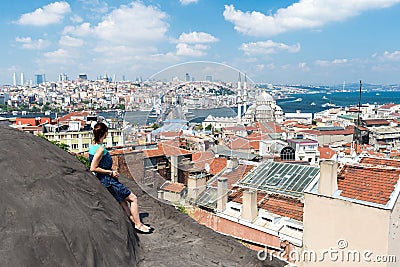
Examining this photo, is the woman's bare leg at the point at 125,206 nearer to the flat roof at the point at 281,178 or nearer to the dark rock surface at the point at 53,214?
the dark rock surface at the point at 53,214

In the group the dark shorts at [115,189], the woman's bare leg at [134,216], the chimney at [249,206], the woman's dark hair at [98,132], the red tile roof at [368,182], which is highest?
the woman's dark hair at [98,132]

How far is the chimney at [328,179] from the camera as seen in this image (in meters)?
8.96

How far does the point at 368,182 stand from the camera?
9.36 metres

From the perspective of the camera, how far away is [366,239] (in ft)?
26.7

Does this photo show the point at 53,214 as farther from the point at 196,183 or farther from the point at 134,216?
the point at 196,183

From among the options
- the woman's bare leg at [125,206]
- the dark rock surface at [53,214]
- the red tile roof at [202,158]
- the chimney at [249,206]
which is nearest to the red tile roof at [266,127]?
the red tile roof at [202,158]

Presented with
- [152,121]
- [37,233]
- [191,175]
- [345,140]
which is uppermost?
[152,121]

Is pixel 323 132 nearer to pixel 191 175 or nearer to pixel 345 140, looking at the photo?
pixel 345 140

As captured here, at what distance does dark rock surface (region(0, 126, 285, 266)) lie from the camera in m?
1.75

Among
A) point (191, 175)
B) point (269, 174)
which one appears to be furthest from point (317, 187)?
point (191, 175)

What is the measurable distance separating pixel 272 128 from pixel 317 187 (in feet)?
14.1

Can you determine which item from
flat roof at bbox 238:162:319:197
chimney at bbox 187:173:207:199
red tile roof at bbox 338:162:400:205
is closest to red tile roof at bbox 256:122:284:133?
chimney at bbox 187:173:207:199

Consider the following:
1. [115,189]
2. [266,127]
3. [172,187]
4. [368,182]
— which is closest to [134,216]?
[115,189]

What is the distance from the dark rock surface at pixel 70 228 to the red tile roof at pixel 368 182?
6.93m
